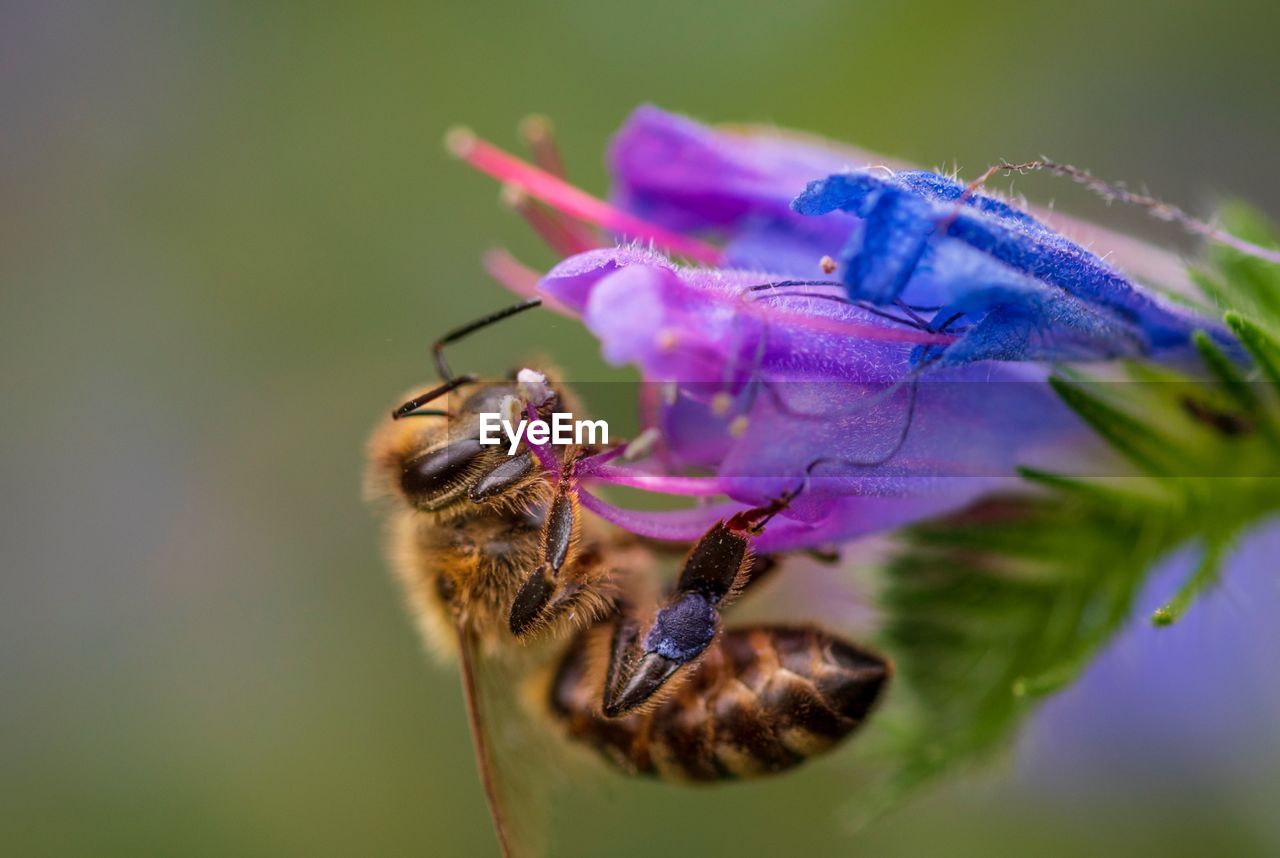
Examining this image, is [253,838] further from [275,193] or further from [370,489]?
[370,489]

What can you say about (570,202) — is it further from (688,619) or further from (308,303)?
(308,303)

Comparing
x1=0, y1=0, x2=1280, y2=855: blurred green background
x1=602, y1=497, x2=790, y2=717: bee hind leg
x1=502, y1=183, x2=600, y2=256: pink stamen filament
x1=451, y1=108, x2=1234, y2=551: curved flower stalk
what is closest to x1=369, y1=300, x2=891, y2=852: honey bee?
x1=602, y1=497, x2=790, y2=717: bee hind leg

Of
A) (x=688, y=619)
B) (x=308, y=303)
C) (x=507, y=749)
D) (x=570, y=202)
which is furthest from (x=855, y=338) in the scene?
(x=308, y=303)

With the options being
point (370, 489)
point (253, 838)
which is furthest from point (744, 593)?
point (253, 838)

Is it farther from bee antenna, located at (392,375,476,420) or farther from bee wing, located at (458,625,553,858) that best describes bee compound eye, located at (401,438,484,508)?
bee wing, located at (458,625,553,858)

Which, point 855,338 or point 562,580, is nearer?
point 855,338

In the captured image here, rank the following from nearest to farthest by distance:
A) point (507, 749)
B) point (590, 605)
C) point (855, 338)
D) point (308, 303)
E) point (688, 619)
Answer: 1. point (855, 338)
2. point (688, 619)
3. point (590, 605)
4. point (507, 749)
5. point (308, 303)
